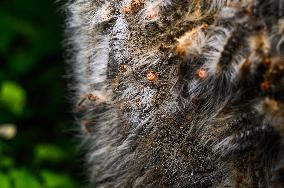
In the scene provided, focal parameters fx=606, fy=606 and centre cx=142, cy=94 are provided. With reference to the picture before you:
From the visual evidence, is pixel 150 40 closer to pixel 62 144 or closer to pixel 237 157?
pixel 237 157

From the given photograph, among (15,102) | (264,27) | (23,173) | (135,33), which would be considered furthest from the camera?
(15,102)

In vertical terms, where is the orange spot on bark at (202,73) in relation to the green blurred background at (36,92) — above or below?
Answer: above

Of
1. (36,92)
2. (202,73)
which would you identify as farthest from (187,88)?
(36,92)

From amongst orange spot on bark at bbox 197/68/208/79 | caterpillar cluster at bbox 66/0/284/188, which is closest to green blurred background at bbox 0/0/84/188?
caterpillar cluster at bbox 66/0/284/188

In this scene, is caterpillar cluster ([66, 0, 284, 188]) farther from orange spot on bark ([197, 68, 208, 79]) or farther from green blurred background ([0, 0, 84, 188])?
green blurred background ([0, 0, 84, 188])

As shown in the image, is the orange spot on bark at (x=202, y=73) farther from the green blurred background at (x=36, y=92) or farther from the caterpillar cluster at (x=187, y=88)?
the green blurred background at (x=36, y=92)

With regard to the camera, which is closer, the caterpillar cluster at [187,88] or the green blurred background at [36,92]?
the caterpillar cluster at [187,88]

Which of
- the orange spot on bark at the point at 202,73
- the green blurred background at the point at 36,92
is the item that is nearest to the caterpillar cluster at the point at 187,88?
the orange spot on bark at the point at 202,73

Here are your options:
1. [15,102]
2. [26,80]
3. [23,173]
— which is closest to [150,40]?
[23,173]
